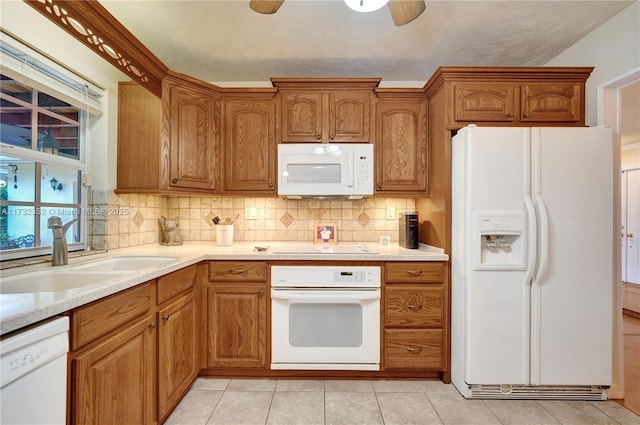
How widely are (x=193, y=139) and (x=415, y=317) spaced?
2.15 meters

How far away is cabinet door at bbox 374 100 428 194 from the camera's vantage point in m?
2.30

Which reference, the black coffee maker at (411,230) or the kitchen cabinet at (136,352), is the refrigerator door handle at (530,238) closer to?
the black coffee maker at (411,230)

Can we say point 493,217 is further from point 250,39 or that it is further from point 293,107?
point 250,39

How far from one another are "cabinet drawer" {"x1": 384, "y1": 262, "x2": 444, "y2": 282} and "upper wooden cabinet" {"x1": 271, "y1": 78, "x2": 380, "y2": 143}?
1045 mm

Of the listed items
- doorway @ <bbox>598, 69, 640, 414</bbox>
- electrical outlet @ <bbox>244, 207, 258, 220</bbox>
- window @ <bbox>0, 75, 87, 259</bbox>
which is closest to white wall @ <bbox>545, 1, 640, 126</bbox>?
doorway @ <bbox>598, 69, 640, 414</bbox>

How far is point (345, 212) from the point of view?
2.66 metres

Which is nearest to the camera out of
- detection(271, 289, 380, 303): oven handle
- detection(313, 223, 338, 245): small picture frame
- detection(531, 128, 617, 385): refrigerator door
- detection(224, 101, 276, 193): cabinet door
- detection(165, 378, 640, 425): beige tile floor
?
detection(165, 378, 640, 425): beige tile floor

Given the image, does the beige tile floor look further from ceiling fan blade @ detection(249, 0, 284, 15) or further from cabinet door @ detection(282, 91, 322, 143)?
ceiling fan blade @ detection(249, 0, 284, 15)

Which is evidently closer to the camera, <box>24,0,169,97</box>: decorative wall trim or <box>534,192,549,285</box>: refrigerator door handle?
<box>24,0,169,97</box>: decorative wall trim

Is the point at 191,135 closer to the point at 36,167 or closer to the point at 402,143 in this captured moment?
the point at 36,167

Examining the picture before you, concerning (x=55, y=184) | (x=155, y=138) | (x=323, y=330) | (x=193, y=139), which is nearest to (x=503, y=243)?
(x=323, y=330)

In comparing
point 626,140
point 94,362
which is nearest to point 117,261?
point 94,362

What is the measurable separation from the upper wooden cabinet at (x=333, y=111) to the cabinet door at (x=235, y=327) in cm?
133

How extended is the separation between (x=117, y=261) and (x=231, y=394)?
115 cm
